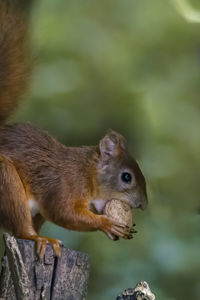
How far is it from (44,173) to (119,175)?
0.24 m

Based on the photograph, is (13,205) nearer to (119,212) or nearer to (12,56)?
(119,212)

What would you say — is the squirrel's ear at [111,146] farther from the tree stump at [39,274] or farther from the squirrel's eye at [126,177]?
the tree stump at [39,274]

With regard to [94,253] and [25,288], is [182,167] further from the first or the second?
[25,288]

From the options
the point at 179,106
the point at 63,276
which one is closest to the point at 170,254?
the point at 179,106

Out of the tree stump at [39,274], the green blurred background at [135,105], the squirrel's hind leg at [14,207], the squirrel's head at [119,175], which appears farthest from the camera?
the green blurred background at [135,105]

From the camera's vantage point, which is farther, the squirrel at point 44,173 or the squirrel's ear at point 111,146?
the squirrel's ear at point 111,146

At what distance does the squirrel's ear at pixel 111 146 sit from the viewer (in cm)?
199

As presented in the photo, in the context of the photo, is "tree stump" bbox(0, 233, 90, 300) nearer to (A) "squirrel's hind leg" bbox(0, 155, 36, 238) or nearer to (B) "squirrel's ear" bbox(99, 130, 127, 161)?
(A) "squirrel's hind leg" bbox(0, 155, 36, 238)

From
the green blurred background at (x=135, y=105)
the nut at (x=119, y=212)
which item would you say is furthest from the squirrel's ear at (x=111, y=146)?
the green blurred background at (x=135, y=105)

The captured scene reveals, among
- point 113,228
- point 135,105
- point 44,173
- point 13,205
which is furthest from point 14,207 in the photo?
point 135,105

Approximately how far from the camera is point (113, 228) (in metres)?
1.85

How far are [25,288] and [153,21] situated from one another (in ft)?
4.30

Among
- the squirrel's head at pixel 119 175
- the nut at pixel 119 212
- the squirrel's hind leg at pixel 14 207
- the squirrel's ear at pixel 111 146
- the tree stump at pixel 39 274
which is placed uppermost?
the squirrel's ear at pixel 111 146

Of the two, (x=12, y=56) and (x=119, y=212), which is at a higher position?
(x=12, y=56)
